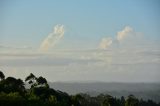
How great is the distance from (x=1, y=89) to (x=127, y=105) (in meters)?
50.5

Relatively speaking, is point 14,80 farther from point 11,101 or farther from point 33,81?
point 11,101

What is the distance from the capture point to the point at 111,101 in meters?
152

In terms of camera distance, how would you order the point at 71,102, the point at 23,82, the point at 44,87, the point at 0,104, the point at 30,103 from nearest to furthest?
1. the point at 0,104
2. the point at 30,103
3. the point at 71,102
4. the point at 44,87
5. the point at 23,82

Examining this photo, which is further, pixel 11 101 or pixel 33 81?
pixel 33 81

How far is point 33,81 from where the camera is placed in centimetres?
16088

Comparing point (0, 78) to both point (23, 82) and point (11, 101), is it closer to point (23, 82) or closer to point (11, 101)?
point (23, 82)

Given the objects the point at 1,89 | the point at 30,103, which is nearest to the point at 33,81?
the point at 1,89

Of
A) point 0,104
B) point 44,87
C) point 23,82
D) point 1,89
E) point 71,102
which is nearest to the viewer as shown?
point 0,104

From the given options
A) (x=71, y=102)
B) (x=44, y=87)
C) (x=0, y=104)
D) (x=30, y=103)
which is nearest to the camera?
(x=0, y=104)

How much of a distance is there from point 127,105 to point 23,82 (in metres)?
35.9

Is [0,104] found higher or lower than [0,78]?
lower

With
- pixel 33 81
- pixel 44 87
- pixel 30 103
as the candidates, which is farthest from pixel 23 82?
pixel 30 103

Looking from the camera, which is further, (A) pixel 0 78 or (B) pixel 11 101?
(A) pixel 0 78

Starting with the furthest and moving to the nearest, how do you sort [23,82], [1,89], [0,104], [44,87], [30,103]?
[23,82]
[44,87]
[1,89]
[30,103]
[0,104]
